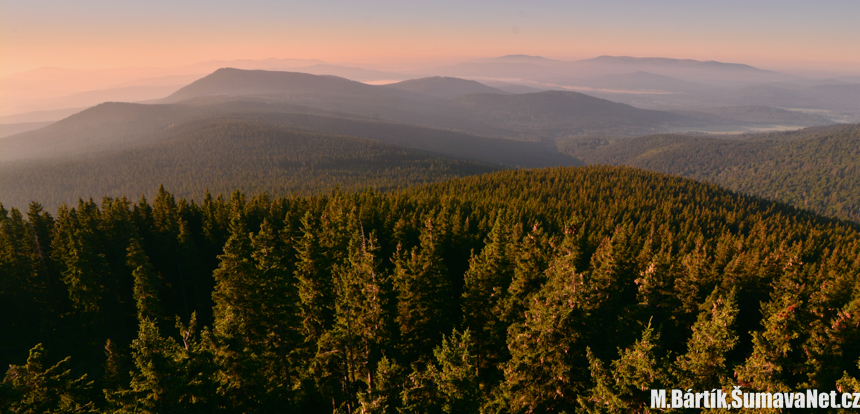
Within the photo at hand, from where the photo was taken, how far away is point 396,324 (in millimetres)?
35219

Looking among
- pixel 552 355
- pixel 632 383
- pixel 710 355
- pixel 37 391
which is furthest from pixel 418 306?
pixel 37 391

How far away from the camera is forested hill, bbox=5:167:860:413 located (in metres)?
21.3

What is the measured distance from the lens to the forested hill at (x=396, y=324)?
21.3 meters

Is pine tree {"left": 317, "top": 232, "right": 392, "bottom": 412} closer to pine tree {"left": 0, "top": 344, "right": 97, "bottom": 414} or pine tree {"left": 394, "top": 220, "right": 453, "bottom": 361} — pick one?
pine tree {"left": 394, "top": 220, "right": 453, "bottom": 361}

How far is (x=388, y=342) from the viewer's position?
1234 inches

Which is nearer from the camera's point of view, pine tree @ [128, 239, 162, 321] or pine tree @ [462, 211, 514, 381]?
pine tree @ [462, 211, 514, 381]

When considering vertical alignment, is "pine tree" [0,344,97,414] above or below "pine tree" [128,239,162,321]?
above

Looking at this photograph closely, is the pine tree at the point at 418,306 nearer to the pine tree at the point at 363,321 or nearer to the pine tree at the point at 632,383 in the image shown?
the pine tree at the point at 363,321

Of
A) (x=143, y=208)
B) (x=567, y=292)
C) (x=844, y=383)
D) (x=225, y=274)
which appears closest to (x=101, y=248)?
(x=143, y=208)

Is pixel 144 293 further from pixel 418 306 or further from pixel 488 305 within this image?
pixel 488 305

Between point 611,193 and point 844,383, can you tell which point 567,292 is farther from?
point 611,193

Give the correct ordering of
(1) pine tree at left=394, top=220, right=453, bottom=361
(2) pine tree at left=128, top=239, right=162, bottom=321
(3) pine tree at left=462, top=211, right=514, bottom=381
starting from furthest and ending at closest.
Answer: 1. (2) pine tree at left=128, top=239, right=162, bottom=321
2. (3) pine tree at left=462, top=211, right=514, bottom=381
3. (1) pine tree at left=394, top=220, right=453, bottom=361

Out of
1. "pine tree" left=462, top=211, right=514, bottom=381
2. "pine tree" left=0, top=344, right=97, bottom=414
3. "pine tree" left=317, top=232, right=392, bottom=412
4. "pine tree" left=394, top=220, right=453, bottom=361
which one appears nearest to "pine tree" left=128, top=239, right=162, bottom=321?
"pine tree" left=0, top=344, right=97, bottom=414

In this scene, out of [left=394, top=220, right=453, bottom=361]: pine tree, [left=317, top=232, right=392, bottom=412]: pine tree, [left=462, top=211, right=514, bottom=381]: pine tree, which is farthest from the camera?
[left=462, top=211, right=514, bottom=381]: pine tree
